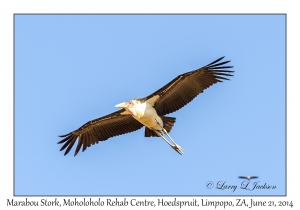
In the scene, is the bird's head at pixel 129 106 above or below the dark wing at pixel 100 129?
above

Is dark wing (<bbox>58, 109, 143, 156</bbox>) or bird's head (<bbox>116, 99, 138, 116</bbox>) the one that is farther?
dark wing (<bbox>58, 109, 143, 156</bbox>)

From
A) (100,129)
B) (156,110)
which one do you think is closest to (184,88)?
(156,110)

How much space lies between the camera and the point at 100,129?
17.8m

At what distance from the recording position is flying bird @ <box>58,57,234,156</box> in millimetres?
16250

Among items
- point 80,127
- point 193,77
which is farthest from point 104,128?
point 193,77

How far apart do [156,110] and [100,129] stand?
1.91m

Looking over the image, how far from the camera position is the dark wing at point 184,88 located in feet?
53.1

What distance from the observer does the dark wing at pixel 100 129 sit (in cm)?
1752

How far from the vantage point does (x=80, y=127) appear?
17750 millimetres

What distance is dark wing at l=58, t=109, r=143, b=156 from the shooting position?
17.5 meters

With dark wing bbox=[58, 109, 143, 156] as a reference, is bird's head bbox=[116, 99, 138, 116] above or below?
above

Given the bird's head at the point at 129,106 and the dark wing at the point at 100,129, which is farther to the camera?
the dark wing at the point at 100,129
